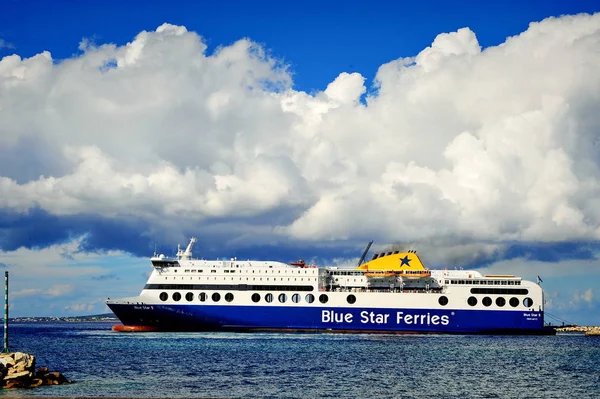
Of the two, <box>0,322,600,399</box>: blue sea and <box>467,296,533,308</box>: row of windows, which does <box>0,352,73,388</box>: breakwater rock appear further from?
<box>467,296,533,308</box>: row of windows

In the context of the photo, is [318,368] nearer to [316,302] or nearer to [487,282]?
[316,302]

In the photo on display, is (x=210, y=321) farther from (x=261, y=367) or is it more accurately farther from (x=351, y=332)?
(x=261, y=367)

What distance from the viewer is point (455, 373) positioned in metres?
38.2

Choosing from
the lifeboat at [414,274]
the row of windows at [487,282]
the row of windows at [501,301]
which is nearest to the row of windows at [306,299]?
the row of windows at [501,301]

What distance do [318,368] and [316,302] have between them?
93.1 feet

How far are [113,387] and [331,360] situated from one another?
15616 millimetres

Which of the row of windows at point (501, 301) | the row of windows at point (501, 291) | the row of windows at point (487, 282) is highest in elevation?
the row of windows at point (487, 282)

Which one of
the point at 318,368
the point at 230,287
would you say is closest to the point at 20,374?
the point at 318,368

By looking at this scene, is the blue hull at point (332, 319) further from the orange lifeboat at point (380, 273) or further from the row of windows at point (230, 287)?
the orange lifeboat at point (380, 273)

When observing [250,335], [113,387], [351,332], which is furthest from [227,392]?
[351,332]

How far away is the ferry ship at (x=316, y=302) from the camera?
2645 inches

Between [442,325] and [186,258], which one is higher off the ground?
[186,258]

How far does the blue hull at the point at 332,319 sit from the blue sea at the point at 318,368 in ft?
18.8

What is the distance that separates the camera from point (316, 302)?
2657 inches
